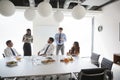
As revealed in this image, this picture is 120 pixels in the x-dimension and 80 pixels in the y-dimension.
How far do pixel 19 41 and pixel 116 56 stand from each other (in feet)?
14.4

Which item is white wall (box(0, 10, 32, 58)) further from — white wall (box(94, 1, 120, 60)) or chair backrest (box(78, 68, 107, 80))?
chair backrest (box(78, 68, 107, 80))

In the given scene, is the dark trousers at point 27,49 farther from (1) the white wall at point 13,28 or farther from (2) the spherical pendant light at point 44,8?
(2) the spherical pendant light at point 44,8

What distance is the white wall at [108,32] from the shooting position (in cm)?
489

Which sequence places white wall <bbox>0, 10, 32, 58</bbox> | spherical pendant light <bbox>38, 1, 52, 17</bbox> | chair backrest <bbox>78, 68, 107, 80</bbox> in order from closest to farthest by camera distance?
chair backrest <bbox>78, 68, 107, 80</bbox> → spherical pendant light <bbox>38, 1, 52, 17</bbox> → white wall <bbox>0, 10, 32, 58</bbox>

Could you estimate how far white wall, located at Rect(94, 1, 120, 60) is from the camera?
16.0 ft

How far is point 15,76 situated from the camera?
2.22 m

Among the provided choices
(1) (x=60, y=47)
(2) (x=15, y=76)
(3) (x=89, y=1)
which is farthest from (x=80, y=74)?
(1) (x=60, y=47)

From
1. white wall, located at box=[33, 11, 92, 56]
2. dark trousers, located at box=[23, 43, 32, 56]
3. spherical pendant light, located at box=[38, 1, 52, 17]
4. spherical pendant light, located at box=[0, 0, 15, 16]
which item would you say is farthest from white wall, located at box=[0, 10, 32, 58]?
spherical pendant light, located at box=[0, 0, 15, 16]

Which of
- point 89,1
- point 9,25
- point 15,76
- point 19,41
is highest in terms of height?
point 89,1

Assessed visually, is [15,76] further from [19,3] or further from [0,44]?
[0,44]

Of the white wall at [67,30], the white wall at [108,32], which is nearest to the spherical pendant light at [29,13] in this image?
the white wall at [108,32]

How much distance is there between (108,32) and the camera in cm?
544

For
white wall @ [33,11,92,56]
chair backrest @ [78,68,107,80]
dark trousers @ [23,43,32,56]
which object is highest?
white wall @ [33,11,92,56]

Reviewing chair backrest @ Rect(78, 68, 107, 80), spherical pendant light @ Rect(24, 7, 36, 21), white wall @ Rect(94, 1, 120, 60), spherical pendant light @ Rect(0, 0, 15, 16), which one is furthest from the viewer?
white wall @ Rect(94, 1, 120, 60)
